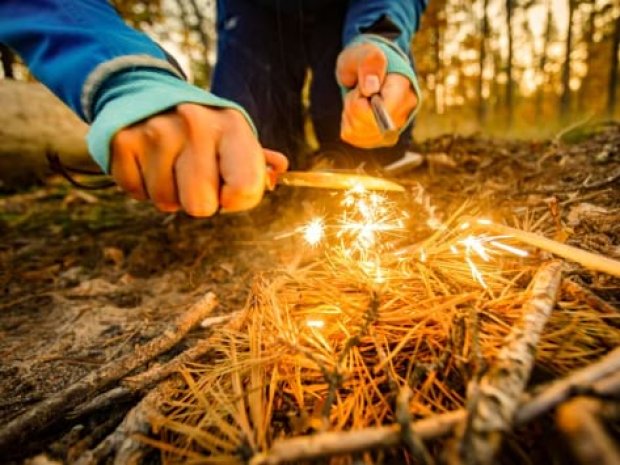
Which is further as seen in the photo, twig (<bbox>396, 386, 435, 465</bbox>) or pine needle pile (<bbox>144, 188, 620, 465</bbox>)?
pine needle pile (<bbox>144, 188, 620, 465</bbox>)

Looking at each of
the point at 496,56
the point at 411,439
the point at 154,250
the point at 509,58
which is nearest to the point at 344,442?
the point at 411,439

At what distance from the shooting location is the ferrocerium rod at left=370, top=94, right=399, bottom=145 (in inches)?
53.6

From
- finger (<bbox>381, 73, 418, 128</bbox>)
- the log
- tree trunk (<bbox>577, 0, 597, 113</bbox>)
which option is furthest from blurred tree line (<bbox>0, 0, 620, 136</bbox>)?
finger (<bbox>381, 73, 418, 128</bbox>)

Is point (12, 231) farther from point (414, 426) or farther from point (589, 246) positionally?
point (589, 246)

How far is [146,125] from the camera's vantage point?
91 cm

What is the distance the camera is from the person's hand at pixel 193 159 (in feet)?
3.00

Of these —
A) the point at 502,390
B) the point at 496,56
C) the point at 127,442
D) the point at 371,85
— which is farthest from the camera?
A: the point at 496,56

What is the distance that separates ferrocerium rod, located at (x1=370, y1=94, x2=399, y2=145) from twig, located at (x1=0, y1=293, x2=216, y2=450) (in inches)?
37.9

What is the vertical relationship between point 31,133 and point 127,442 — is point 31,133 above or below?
above

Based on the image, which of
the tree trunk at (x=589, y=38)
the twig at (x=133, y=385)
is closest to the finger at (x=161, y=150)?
the twig at (x=133, y=385)

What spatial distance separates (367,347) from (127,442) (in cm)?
55

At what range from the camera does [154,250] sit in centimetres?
230

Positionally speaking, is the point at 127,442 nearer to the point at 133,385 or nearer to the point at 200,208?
the point at 133,385

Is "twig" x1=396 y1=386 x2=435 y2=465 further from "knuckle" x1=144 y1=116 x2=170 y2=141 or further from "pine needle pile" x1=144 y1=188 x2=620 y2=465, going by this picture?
"knuckle" x1=144 y1=116 x2=170 y2=141
